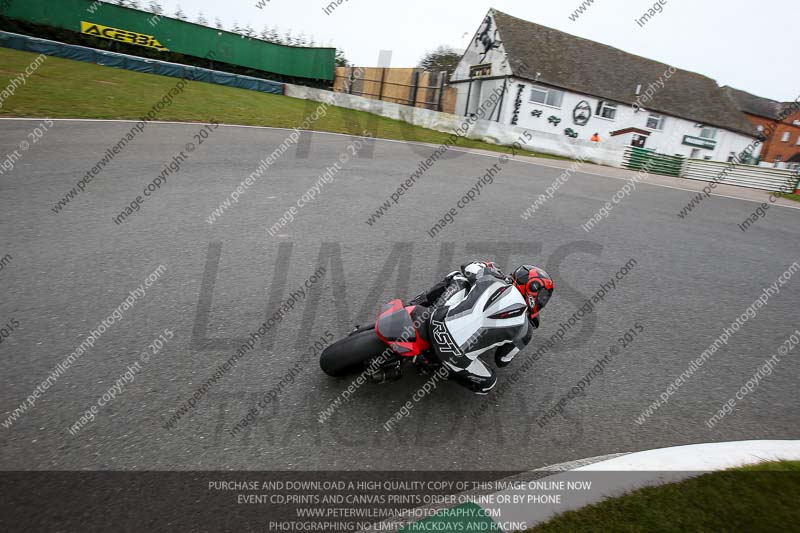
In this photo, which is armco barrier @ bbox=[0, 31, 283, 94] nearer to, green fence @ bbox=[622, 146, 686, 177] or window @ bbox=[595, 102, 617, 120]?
window @ bbox=[595, 102, 617, 120]

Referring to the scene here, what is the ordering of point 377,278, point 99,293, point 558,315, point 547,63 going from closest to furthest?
point 99,293
point 558,315
point 377,278
point 547,63

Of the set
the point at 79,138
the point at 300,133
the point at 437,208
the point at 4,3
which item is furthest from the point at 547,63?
the point at 4,3

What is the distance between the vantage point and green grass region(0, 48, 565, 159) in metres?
13.1

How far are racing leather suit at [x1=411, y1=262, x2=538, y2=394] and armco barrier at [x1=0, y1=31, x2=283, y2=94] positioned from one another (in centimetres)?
2833

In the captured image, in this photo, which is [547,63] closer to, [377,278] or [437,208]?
[437,208]

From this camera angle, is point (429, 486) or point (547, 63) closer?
point (429, 486)

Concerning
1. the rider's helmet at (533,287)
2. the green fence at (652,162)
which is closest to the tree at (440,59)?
the green fence at (652,162)

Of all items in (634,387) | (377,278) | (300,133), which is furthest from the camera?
(300,133)

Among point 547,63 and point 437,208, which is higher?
point 547,63

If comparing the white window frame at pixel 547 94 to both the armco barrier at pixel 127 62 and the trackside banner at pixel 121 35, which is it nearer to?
the armco barrier at pixel 127 62

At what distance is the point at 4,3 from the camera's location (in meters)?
26.1

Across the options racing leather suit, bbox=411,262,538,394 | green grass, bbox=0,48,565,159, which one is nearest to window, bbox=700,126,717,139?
green grass, bbox=0,48,565,159

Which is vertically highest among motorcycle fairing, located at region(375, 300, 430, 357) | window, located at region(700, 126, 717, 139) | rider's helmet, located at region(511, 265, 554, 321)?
window, located at region(700, 126, 717, 139)

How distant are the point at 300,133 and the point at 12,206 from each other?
9.69m
